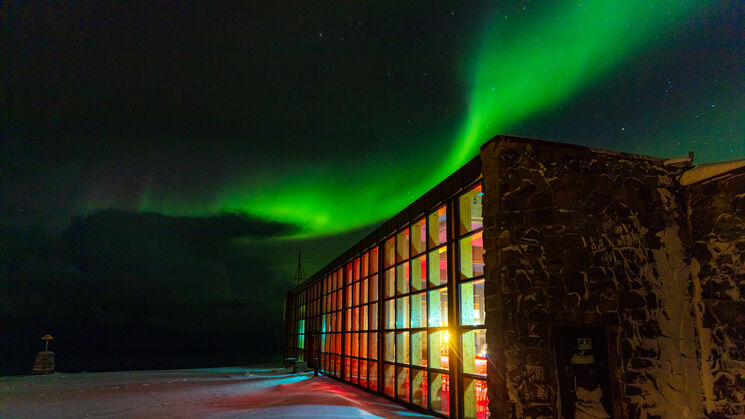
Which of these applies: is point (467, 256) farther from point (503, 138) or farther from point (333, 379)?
point (333, 379)

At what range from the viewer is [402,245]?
42.3 feet

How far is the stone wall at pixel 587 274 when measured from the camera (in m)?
7.32

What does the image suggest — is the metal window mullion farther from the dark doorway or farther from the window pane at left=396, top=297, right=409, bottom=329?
the window pane at left=396, top=297, right=409, bottom=329

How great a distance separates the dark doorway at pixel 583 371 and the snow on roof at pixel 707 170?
10.5ft

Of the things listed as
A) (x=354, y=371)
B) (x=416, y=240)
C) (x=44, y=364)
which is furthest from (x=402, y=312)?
(x=44, y=364)

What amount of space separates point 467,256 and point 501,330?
241cm

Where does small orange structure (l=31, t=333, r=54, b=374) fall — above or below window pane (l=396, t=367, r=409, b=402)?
below

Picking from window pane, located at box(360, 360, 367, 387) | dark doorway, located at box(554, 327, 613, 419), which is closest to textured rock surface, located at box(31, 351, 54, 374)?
window pane, located at box(360, 360, 367, 387)

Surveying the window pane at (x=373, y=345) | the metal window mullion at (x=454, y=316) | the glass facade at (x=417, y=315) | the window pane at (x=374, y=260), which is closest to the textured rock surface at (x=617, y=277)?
the glass facade at (x=417, y=315)

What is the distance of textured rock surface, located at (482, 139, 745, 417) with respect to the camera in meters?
7.35

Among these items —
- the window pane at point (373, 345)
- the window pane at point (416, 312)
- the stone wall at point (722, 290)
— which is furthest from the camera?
the window pane at point (373, 345)

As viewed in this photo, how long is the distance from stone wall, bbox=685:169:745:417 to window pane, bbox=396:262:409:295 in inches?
255

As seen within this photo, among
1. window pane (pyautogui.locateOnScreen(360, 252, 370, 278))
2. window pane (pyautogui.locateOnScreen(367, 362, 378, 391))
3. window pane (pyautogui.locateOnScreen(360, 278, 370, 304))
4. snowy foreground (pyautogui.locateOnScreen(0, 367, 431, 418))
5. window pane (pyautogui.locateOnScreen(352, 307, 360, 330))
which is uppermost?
window pane (pyautogui.locateOnScreen(360, 252, 370, 278))

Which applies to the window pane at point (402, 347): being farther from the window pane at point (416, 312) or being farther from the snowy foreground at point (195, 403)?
the snowy foreground at point (195, 403)
